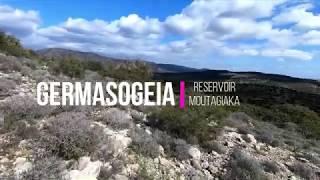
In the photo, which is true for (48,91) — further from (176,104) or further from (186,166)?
(186,166)

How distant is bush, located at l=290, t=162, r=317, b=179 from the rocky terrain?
2 centimetres

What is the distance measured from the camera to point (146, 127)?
9609 mm

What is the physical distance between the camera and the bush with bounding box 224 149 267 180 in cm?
795

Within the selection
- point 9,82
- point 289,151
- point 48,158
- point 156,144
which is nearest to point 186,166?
point 156,144

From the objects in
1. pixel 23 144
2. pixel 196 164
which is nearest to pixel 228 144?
pixel 196 164

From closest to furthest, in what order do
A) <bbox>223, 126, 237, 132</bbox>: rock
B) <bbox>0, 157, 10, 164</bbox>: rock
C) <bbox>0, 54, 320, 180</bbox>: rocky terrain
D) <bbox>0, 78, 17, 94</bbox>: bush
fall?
<bbox>0, 157, 10, 164</bbox>: rock, <bbox>0, 54, 320, 180</bbox>: rocky terrain, <bbox>0, 78, 17, 94</bbox>: bush, <bbox>223, 126, 237, 132</bbox>: rock

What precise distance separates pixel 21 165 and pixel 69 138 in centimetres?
105

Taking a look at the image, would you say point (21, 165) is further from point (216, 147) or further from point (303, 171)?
point (303, 171)

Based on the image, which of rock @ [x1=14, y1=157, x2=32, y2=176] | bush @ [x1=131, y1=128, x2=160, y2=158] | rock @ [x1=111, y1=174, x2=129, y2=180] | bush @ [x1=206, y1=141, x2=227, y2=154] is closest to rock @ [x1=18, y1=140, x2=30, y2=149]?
rock @ [x1=14, y1=157, x2=32, y2=176]

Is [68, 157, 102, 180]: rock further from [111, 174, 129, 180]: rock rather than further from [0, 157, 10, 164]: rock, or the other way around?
[0, 157, 10, 164]: rock

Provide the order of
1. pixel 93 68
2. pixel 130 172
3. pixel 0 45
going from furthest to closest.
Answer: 1. pixel 93 68
2. pixel 0 45
3. pixel 130 172

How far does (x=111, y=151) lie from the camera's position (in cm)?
714

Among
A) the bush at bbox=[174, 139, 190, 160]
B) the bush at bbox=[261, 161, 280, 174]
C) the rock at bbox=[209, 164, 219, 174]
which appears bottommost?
the bush at bbox=[261, 161, 280, 174]

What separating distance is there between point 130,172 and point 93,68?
1961cm
